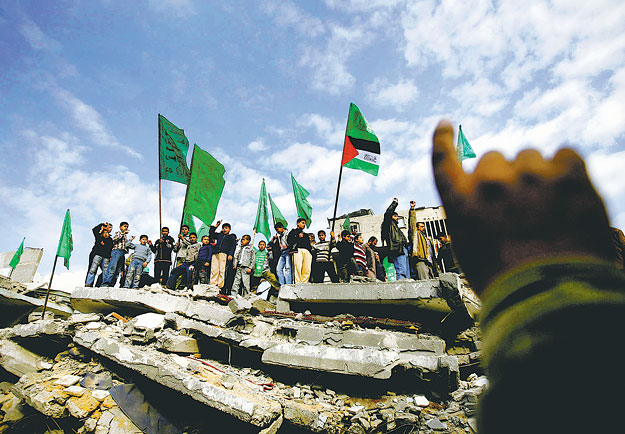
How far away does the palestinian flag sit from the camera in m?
8.37

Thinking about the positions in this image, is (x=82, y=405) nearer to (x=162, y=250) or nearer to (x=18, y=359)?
(x=18, y=359)

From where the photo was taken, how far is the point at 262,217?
10.8 m

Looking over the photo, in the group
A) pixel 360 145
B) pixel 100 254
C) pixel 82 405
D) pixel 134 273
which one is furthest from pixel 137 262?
pixel 360 145

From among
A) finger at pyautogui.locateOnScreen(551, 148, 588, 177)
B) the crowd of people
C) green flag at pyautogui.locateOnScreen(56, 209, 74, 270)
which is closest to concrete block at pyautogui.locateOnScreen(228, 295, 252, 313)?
the crowd of people

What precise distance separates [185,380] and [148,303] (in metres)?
2.73

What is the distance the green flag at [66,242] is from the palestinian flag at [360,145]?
25.9ft

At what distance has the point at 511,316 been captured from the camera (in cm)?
56

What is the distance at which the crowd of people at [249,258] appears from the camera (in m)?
8.02

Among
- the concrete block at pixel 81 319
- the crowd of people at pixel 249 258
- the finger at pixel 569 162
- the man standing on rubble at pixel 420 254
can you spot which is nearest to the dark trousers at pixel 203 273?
A: the crowd of people at pixel 249 258

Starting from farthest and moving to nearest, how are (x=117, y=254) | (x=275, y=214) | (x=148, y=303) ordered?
(x=275, y=214) → (x=117, y=254) → (x=148, y=303)

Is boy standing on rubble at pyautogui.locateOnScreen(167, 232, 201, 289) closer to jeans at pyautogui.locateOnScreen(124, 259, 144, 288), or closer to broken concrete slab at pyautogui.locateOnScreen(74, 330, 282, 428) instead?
jeans at pyautogui.locateOnScreen(124, 259, 144, 288)

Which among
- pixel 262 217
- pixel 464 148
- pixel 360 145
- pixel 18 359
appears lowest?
pixel 18 359

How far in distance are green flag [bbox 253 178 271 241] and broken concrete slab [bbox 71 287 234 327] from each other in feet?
14.8

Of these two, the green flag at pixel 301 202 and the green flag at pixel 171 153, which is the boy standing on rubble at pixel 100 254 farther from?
the green flag at pixel 301 202
